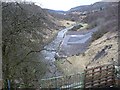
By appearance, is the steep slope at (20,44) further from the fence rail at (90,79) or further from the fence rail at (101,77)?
the fence rail at (101,77)

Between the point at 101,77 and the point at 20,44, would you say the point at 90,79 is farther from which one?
the point at 20,44

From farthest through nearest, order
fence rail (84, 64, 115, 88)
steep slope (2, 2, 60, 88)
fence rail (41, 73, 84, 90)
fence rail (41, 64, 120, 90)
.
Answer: fence rail (84, 64, 115, 88) → fence rail (41, 64, 120, 90) → steep slope (2, 2, 60, 88) → fence rail (41, 73, 84, 90)

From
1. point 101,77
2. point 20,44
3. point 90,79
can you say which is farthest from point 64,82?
point 20,44

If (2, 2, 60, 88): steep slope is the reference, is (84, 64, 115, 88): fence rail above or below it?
below

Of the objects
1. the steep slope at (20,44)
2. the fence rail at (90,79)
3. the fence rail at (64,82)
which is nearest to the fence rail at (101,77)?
the fence rail at (90,79)

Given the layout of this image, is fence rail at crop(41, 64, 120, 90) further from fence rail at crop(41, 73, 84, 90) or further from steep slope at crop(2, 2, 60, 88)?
steep slope at crop(2, 2, 60, 88)

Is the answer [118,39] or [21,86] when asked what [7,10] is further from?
[118,39]

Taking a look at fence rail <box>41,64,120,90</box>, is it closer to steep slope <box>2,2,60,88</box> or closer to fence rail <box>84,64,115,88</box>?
fence rail <box>84,64,115,88</box>

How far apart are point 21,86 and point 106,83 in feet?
11.9

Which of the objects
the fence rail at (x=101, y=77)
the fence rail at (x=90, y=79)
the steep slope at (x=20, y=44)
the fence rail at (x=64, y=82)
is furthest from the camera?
the fence rail at (x=101, y=77)

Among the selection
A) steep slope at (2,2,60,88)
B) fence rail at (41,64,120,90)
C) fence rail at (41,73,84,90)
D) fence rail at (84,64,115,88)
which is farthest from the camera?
fence rail at (84,64,115,88)

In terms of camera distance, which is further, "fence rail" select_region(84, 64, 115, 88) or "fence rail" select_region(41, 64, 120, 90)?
"fence rail" select_region(84, 64, 115, 88)

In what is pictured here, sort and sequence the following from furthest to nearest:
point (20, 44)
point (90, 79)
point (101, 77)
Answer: point (101, 77) < point (90, 79) < point (20, 44)

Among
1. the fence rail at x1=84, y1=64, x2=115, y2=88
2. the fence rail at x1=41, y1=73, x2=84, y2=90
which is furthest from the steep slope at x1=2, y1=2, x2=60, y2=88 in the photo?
the fence rail at x1=84, y1=64, x2=115, y2=88
